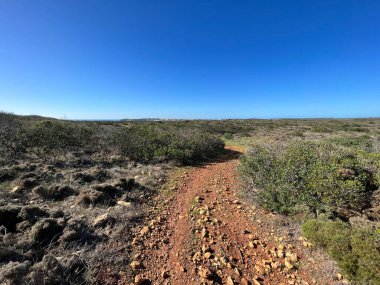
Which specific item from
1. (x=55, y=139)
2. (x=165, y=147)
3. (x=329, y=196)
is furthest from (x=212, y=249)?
(x=55, y=139)

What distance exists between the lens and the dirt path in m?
3.29

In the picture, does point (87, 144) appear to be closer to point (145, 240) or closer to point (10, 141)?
point (10, 141)

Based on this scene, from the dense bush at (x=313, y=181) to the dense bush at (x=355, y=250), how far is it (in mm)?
1310

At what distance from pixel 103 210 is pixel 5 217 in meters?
1.97

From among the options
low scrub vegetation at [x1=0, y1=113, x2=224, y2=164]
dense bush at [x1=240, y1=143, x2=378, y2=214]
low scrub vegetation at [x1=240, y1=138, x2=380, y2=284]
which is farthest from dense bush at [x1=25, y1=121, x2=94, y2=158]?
dense bush at [x1=240, y1=143, x2=378, y2=214]

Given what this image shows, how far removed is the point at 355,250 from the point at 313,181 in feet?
7.29

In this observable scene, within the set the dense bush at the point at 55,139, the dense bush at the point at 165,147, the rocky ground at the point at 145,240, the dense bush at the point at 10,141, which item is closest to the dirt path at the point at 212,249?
the rocky ground at the point at 145,240

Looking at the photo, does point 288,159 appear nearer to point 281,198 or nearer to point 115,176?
point 281,198

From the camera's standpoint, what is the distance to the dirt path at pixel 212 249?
3295 mm

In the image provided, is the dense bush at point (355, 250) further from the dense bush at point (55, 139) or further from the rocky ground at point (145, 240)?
the dense bush at point (55, 139)

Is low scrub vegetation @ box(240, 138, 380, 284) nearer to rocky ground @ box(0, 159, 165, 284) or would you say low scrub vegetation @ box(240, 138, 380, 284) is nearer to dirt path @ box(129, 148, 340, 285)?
dirt path @ box(129, 148, 340, 285)

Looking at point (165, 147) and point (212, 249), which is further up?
point (165, 147)

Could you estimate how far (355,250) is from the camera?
2.89 meters

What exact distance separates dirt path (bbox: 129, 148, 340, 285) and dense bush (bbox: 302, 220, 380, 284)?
486 millimetres
